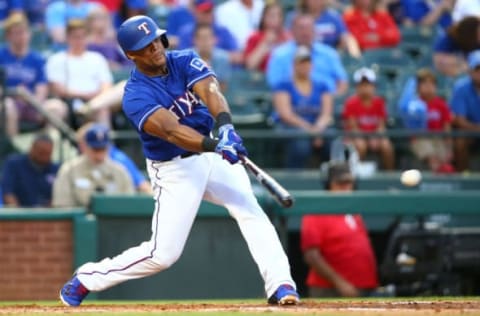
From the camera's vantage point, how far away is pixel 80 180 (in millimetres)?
10508

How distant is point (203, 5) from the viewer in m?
12.8

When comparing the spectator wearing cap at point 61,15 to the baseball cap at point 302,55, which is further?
the spectator wearing cap at point 61,15

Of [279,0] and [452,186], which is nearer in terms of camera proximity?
[452,186]

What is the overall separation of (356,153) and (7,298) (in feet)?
11.7

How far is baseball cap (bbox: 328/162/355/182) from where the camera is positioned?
10430 mm

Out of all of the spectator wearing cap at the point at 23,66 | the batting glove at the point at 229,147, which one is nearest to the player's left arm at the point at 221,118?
the batting glove at the point at 229,147

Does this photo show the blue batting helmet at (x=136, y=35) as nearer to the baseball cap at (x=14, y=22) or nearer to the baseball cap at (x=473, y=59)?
the baseball cap at (x=14, y=22)

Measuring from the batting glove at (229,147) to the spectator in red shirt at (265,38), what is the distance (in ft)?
20.6

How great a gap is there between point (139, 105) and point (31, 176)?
162 inches

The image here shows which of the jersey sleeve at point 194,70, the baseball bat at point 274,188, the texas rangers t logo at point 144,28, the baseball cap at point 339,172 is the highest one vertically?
the texas rangers t logo at point 144,28

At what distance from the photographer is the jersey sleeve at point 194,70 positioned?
700 cm

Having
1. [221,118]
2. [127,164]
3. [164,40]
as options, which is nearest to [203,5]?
[127,164]

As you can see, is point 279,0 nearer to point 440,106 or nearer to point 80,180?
point 440,106

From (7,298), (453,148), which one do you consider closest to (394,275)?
(453,148)
